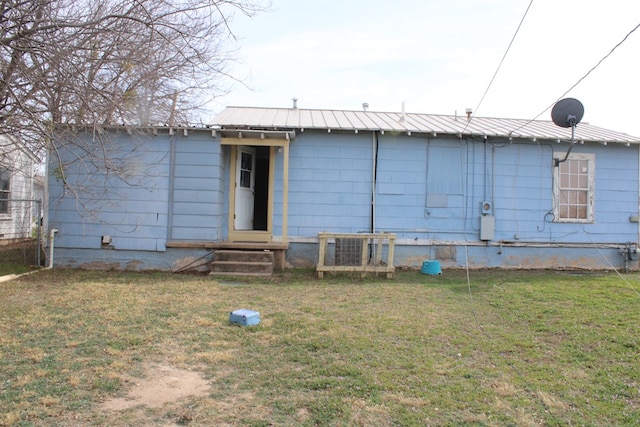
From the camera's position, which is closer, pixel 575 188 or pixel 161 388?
pixel 161 388

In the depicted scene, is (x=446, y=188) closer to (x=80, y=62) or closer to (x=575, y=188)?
(x=575, y=188)

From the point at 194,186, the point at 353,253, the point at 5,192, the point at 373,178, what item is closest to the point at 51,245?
the point at 194,186

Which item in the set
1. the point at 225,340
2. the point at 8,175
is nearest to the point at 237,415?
the point at 225,340

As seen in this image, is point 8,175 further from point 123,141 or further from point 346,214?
point 346,214

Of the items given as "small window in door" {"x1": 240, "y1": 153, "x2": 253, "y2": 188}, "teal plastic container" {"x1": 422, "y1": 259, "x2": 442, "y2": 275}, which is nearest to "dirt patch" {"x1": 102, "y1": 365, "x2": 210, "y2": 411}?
"teal plastic container" {"x1": 422, "y1": 259, "x2": 442, "y2": 275}

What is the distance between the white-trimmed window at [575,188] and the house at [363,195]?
0.03 metres

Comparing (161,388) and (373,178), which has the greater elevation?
(373,178)

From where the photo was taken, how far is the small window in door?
9.89 meters

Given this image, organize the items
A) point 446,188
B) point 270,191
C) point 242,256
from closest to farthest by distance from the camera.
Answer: point 242,256 < point 270,191 < point 446,188

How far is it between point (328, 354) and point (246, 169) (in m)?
6.72

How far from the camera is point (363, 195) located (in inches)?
377

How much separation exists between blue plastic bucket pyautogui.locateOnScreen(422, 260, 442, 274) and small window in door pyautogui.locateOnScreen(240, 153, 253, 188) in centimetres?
443

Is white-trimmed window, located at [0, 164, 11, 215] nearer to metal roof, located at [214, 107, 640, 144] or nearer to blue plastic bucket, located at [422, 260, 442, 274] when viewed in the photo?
metal roof, located at [214, 107, 640, 144]

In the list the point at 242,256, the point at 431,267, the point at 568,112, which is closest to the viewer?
the point at 568,112
